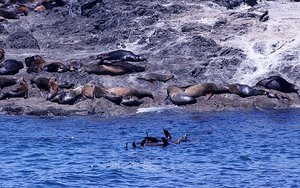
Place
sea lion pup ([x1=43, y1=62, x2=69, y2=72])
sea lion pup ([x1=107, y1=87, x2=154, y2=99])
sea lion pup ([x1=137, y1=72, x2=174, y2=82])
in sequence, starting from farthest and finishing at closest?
sea lion pup ([x1=43, y1=62, x2=69, y2=72]) < sea lion pup ([x1=137, y1=72, x2=174, y2=82]) < sea lion pup ([x1=107, y1=87, x2=154, y2=99])

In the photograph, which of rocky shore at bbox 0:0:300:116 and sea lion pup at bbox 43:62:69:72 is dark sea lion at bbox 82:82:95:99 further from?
sea lion pup at bbox 43:62:69:72

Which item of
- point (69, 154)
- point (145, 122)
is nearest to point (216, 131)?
point (145, 122)

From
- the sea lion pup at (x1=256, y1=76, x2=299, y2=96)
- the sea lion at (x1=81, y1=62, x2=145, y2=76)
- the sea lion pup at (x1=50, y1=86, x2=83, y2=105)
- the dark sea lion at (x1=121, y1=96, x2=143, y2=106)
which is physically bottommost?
the dark sea lion at (x1=121, y1=96, x2=143, y2=106)

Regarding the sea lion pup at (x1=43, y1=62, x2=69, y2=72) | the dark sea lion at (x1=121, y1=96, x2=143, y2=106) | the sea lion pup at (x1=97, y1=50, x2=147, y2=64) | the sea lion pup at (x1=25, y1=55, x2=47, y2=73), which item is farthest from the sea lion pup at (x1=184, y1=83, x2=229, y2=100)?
the sea lion pup at (x1=25, y1=55, x2=47, y2=73)

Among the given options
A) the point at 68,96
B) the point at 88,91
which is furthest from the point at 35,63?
the point at 88,91

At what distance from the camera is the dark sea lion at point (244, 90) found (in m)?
22.7

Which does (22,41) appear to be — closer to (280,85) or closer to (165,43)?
(165,43)

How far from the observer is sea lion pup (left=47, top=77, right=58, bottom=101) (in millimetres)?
22484

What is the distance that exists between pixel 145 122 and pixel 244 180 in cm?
595

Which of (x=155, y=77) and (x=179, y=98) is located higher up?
(x=155, y=77)

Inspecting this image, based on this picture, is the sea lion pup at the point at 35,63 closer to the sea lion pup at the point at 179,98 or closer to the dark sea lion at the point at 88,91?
the dark sea lion at the point at 88,91

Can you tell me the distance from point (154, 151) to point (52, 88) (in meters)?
6.17

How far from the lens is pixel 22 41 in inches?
1074

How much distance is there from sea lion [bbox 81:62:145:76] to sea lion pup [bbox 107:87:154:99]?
1345 mm
